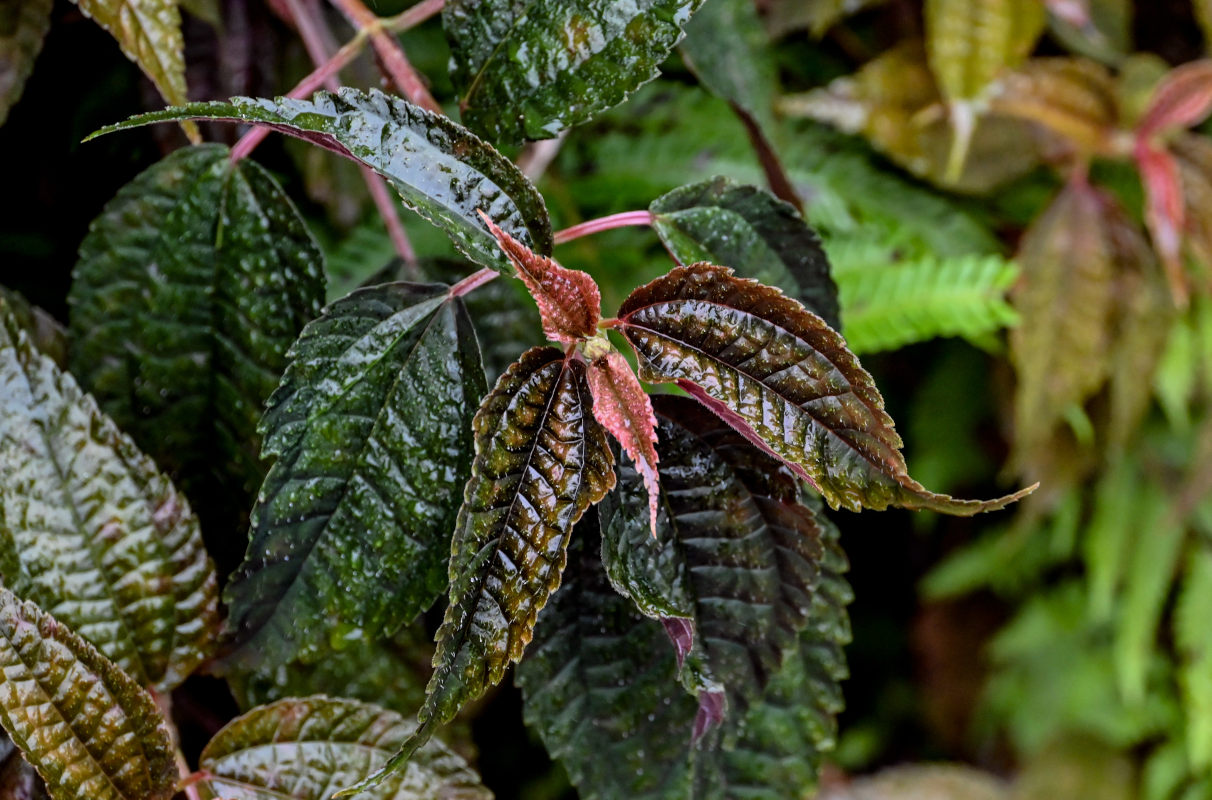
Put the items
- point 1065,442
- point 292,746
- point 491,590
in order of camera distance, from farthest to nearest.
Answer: point 1065,442
point 292,746
point 491,590

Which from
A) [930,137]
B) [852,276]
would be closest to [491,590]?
[852,276]

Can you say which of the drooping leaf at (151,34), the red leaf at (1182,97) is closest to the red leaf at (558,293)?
the drooping leaf at (151,34)

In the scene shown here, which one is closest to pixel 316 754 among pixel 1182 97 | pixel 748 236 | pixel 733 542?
pixel 733 542

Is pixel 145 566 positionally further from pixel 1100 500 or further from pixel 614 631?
pixel 1100 500

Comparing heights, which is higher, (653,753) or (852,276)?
(852,276)

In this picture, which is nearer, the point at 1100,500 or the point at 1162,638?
the point at 1100,500

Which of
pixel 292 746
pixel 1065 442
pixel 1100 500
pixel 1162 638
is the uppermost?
pixel 292 746
